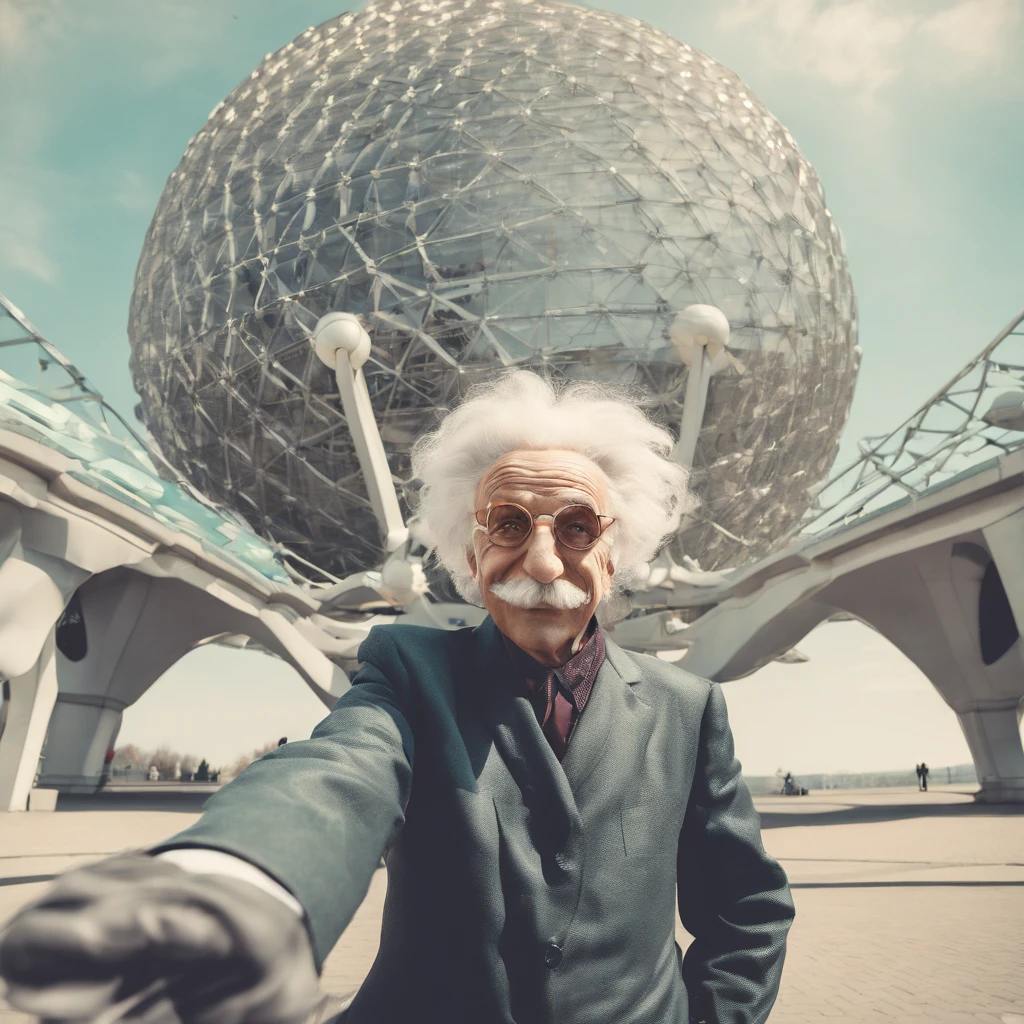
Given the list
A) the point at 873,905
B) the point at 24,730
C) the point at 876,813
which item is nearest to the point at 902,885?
the point at 873,905

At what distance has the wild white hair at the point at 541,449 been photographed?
1.42 metres

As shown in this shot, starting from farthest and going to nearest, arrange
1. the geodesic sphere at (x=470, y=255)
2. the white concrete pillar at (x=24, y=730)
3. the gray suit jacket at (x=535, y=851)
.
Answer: the geodesic sphere at (x=470, y=255)
the white concrete pillar at (x=24, y=730)
the gray suit jacket at (x=535, y=851)

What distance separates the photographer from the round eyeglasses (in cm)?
128

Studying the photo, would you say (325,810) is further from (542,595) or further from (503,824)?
(542,595)

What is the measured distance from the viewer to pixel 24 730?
1125 cm

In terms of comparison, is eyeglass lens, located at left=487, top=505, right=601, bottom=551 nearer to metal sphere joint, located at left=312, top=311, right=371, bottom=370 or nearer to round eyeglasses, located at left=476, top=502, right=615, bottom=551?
round eyeglasses, located at left=476, top=502, right=615, bottom=551

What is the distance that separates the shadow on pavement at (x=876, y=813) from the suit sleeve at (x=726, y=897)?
34.3 ft

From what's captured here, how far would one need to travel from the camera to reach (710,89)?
19438mm

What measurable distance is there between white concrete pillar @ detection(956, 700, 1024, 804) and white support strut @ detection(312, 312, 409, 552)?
10.5 m

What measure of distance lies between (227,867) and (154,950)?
8 centimetres

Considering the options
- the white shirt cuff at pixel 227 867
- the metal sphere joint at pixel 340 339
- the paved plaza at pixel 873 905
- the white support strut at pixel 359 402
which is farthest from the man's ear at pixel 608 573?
the metal sphere joint at pixel 340 339

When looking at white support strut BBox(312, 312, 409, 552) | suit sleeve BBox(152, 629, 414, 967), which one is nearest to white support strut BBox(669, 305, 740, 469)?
white support strut BBox(312, 312, 409, 552)

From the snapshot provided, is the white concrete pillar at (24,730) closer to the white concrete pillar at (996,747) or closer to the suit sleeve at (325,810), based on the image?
the suit sleeve at (325,810)

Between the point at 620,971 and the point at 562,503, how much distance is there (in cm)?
62
